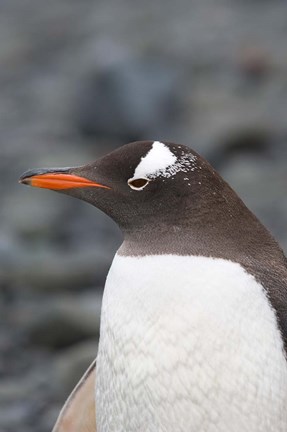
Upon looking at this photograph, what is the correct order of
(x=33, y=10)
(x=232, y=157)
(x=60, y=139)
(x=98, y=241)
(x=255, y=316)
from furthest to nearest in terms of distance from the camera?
(x=33, y=10) → (x=60, y=139) → (x=232, y=157) → (x=98, y=241) → (x=255, y=316)

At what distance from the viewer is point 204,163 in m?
4.03

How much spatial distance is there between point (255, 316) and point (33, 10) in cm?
1263

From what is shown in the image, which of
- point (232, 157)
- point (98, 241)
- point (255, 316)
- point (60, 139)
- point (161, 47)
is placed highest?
point (161, 47)

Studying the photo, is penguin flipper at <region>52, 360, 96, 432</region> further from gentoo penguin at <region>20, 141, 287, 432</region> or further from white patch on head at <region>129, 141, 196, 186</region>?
white patch on head at <region>129, 141, 196, 186</region>

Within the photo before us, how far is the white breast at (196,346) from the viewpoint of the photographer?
3.93m

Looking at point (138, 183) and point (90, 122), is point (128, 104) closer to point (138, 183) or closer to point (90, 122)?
point (90, 122)

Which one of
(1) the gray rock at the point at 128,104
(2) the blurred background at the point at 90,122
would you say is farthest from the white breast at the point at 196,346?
(1) the gray rock at the point at 128,104

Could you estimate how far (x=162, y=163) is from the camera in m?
3.96

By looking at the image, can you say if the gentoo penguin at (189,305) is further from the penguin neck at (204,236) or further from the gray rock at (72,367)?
the gray rock at (72,367)

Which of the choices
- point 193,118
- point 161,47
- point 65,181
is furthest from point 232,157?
point 65,181

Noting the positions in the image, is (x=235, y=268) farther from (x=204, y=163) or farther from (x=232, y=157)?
(x=232, y=157)

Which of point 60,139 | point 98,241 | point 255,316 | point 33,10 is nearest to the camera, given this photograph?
point 255,316

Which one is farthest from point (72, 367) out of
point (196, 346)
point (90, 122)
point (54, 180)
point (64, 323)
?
point (90, 122)

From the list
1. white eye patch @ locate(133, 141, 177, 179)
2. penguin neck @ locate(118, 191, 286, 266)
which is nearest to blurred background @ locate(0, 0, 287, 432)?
penguin neck @ locate(118, 191, 286, 266)
